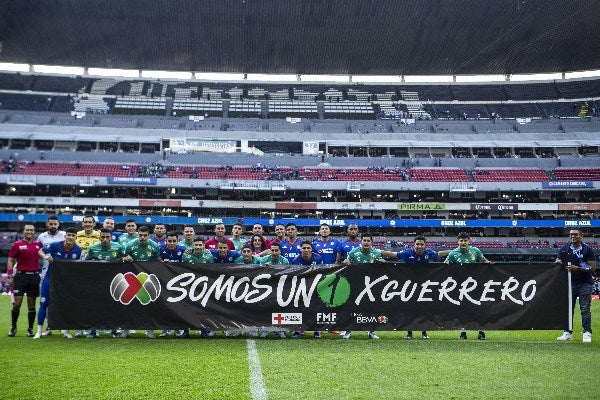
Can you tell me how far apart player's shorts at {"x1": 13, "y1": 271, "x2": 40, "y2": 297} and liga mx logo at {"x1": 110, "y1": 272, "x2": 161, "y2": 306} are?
2.08m

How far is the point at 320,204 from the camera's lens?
5541cm

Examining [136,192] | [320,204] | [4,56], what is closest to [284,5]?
[320,204]

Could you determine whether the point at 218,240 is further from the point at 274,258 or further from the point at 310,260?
the point at 310,260

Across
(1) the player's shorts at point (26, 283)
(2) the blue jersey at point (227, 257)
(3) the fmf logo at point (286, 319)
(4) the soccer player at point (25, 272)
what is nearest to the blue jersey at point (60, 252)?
(4) the soccer player at point (25, 272)

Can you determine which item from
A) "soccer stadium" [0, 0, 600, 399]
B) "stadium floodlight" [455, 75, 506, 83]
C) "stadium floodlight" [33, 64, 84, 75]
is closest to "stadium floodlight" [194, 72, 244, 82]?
"soccer stadium" [0, 0, 600, 399]

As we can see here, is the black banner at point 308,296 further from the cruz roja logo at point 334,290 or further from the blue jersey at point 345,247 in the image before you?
the blue jersey at point 345,247

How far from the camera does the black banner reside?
1109 cm

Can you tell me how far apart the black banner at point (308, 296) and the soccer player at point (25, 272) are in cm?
108

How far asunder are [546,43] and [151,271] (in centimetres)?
6041

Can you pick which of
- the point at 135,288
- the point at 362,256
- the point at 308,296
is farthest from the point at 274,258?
the point at 135,288

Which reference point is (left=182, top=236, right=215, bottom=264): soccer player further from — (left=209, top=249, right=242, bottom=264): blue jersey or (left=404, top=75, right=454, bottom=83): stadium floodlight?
(left=404, top=75, right=454, bottom=83): stadium floodlight

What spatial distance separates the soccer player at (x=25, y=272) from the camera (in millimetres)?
11703

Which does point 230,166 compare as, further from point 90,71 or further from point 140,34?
point 90,71

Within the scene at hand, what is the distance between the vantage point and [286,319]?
11273 mm
